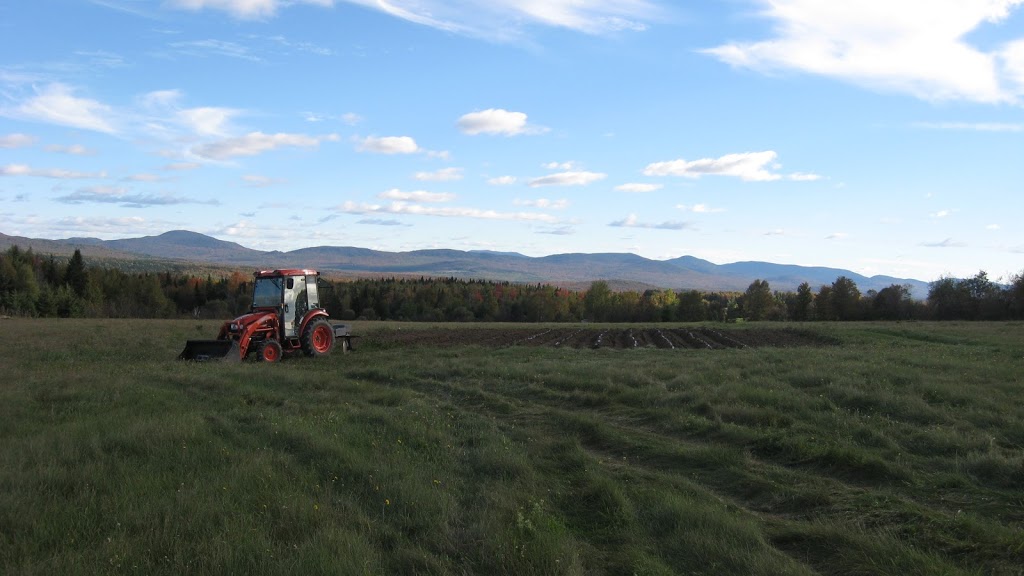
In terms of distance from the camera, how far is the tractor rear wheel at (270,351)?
65.1 feet

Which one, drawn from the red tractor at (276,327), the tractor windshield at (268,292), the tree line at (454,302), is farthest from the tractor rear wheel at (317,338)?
the tree line at (454,302)

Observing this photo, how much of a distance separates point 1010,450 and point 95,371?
18.2 meters

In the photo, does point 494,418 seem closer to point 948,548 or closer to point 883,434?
point 883,434

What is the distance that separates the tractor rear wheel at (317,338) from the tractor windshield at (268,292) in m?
1.42

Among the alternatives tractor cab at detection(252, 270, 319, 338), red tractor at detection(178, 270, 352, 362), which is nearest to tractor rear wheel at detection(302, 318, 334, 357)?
red tractor at detection(178, 270, 352, 362)

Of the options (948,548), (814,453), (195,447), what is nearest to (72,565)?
(195,447)

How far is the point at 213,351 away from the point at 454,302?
7433 centimetres

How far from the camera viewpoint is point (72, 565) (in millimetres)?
4680

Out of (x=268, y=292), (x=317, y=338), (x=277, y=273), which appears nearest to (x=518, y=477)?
(x=277, y=273)

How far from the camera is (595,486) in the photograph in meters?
7.02

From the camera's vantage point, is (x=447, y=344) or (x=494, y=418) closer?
(x=494, y=418)

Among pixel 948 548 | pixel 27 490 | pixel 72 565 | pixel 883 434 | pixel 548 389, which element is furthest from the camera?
pixel 548 389

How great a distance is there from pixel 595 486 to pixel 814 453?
335 cm

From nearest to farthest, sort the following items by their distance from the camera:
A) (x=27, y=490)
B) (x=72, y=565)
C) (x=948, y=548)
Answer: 1. (x=72, y=565)
2. (x=948, y=548)
3. (x=27, y=490)
